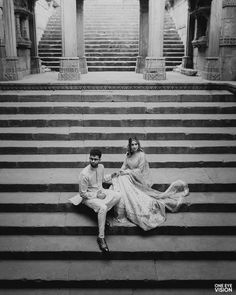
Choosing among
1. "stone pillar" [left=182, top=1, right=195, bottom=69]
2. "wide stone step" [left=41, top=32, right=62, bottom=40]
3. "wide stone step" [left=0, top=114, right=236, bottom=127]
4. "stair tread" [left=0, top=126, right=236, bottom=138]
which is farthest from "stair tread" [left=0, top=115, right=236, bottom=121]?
"wide stone step" [left=41, top=32, right=62, bottom=40]

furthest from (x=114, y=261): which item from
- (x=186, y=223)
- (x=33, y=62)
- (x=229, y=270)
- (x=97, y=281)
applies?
(x=33, y=62)

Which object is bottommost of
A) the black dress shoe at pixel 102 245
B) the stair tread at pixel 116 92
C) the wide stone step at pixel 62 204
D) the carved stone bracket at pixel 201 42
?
the black dress shoe at pixel 102 245

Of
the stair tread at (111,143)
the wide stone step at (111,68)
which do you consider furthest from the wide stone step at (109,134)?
the wide stone step at (111,68)

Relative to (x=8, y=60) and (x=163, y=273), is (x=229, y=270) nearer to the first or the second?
(x=163, y=273)

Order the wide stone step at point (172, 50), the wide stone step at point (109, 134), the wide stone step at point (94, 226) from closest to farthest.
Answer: the wide stone step at point (94, 226), the wide stone step at point (109, 134), the wide stone step at point (172, 50)

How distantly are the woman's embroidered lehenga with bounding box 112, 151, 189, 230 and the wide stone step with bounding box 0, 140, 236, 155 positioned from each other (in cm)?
140

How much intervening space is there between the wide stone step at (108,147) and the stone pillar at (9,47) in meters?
3.52

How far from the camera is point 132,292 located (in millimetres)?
4148

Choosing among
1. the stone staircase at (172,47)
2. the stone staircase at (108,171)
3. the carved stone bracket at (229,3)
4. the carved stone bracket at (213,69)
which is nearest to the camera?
the stone staircase at (108,171)

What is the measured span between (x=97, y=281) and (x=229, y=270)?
1.72 meters

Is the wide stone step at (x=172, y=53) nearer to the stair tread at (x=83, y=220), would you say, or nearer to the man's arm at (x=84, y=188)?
the stair tread at (x=83, y=220)

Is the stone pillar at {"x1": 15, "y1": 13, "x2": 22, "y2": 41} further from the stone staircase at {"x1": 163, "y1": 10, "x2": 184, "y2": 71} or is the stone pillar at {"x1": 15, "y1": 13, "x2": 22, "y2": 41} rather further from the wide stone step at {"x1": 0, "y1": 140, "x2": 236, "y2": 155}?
the stone staircase at {"x1": 163, "y1": 10, "x2": 184, "y2": 71}

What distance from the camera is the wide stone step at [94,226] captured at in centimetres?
479

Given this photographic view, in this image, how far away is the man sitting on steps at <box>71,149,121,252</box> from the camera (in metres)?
4.54
